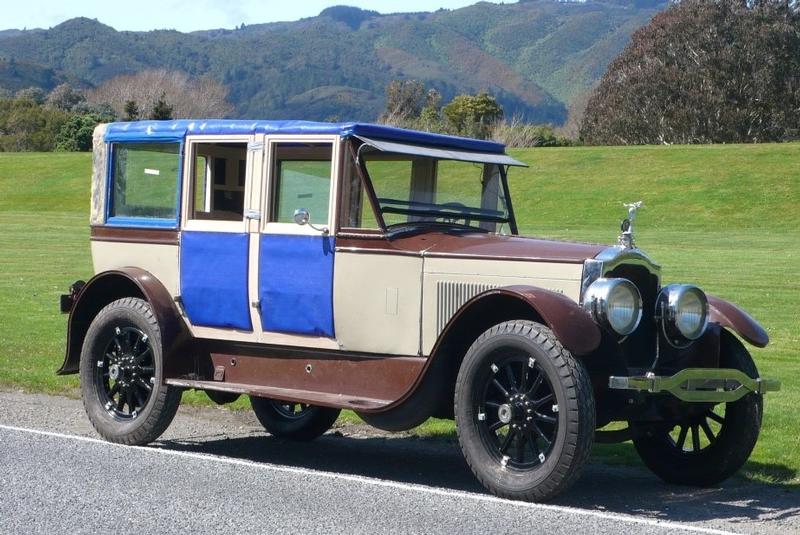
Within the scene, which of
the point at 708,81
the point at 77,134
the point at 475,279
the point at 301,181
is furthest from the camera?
the point at 77,134

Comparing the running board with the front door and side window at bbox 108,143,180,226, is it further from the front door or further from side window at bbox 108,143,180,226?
side window at bbox 108,143,180,226

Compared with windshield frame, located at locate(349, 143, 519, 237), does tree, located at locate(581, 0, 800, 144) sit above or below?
above

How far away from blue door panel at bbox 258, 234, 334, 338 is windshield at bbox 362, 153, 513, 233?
51cm

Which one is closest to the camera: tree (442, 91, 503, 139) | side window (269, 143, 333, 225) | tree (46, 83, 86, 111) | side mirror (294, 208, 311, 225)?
side mirror (294, 208, 311, 225)

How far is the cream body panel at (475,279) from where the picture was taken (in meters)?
7.35

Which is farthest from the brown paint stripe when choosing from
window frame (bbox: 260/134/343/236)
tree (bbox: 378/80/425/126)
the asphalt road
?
tree (bbox: 378/80/425/126)

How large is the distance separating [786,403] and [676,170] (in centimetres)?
4210

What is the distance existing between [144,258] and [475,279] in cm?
276

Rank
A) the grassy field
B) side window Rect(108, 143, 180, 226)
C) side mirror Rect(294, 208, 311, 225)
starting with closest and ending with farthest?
side mirror Rect(294, 208, 311, 225) < side window Rect(108, 143, 180, 226) < the grassy field

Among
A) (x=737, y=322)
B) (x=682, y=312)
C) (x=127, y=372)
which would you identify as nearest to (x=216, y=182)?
(x=127, y=372)

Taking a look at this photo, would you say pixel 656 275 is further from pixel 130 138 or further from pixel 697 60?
pixel 697 60

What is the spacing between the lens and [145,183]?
30.8 feet

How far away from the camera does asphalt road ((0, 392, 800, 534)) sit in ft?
21.2

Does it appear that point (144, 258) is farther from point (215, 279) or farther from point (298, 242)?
point (298, 242)
